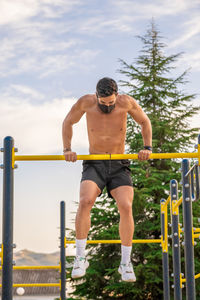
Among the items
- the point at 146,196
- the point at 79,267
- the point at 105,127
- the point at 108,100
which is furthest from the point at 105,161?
the point at 146,196

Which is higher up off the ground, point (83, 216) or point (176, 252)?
point (83, 216)

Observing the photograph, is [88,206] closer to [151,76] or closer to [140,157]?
[140,157]

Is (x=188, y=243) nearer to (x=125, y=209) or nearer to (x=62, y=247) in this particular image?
(x=125, y=209)

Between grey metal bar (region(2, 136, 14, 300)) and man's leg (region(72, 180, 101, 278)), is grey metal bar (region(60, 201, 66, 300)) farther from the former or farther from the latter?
grey metal bar (region(2, 136, 14, 300))

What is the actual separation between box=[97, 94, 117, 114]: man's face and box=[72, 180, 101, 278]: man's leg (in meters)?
0.61

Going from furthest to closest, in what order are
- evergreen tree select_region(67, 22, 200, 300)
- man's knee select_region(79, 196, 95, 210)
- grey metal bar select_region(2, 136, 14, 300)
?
evergreen tree select_region(67, 22, 200, 300)
man's knee select_region(79, 196, 95, 210)
grey metal bar select_region(2, 136, 14, 300)

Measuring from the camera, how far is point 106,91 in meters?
3.68

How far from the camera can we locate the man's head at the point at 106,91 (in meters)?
3.68

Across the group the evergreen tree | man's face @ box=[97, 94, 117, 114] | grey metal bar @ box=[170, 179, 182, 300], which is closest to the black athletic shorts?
man's face @ box=[97, 94, 117, 114]

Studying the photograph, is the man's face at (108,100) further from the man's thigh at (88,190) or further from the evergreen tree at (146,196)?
the evergreen tree at (146,196)

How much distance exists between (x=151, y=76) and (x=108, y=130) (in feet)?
35.6

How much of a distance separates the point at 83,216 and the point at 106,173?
417mm

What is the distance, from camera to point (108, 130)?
390cm

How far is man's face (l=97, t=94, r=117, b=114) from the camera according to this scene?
373 centimetres
